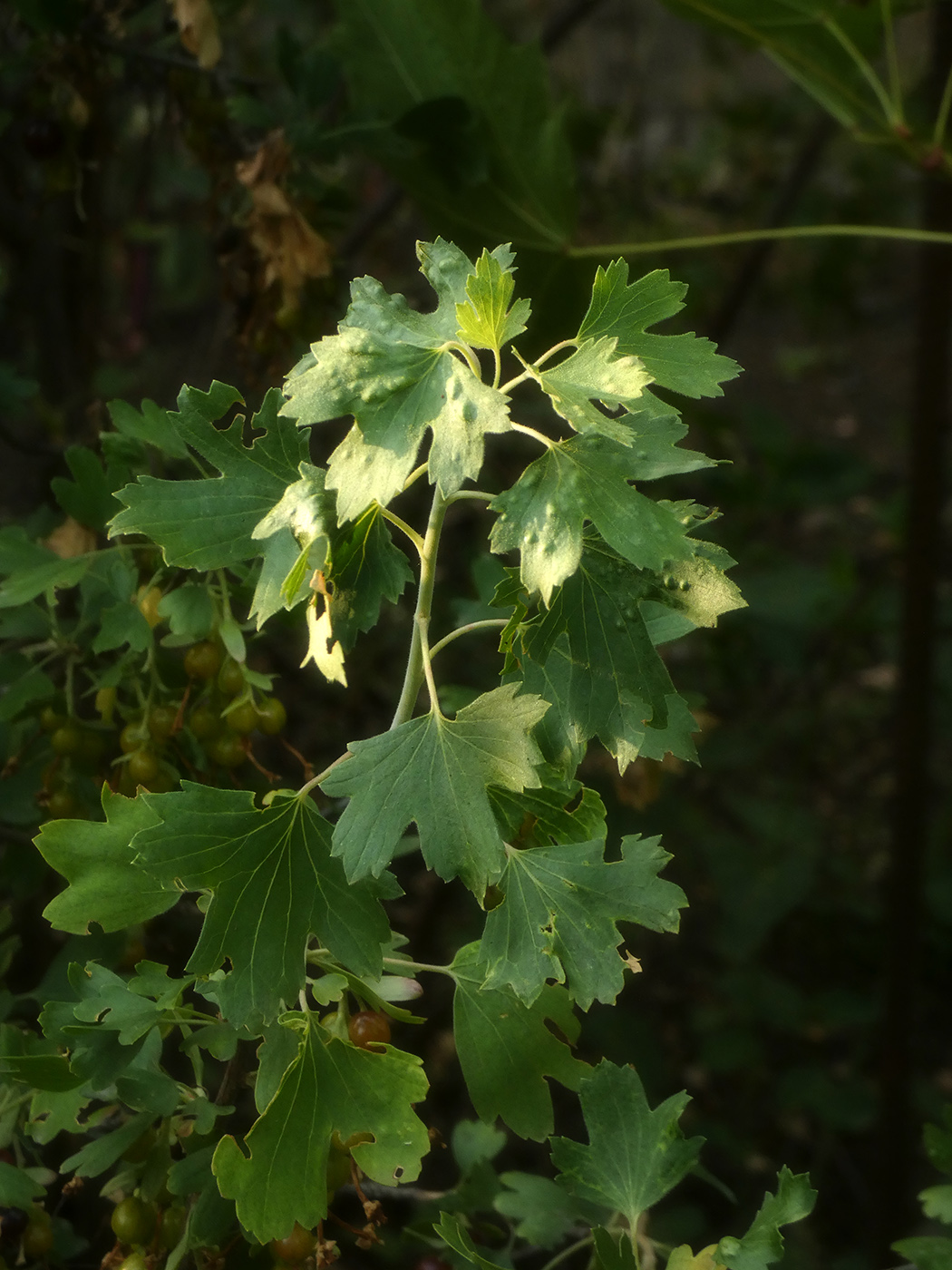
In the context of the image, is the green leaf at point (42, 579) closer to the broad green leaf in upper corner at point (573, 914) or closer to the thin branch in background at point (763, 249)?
the broad green leaf in upper corner at point (573, 914)

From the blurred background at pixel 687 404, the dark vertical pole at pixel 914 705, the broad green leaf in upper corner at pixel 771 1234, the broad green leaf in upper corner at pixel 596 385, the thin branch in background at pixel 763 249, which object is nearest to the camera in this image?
the broad green leaf in upper corner at pixel 596 385

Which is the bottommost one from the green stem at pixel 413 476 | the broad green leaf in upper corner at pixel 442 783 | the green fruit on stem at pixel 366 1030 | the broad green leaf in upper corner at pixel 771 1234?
the broad green leaf in upper corner at pixel 771 1234

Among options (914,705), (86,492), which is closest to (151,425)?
(86,492)

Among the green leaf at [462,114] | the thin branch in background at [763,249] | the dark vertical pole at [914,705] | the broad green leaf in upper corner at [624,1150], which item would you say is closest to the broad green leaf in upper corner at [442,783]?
the broad green leaf in upper corner at [624,1150]

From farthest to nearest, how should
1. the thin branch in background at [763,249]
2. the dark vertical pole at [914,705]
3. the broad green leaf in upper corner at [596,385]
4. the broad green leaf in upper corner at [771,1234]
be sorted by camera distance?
the thin branch in background at [763,249], the dark vertical pole at [914,705], the broad green leaf in upper corner at [771,1234], the broad green leaf in upper corner at [596,385]

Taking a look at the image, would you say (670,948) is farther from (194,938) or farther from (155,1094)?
(155,1094)

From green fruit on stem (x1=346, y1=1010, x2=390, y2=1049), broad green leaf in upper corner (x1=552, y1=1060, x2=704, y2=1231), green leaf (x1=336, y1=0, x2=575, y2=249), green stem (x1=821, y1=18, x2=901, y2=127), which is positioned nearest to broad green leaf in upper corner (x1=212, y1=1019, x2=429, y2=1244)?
green fruit on stem (x1=346, y1=1010, x2=390, y2=1049)

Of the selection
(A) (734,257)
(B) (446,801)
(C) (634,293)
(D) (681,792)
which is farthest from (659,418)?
(A) (734,257)
